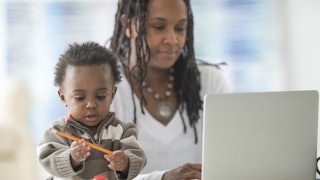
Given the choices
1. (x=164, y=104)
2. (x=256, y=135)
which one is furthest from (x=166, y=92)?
(x=256, y=135)

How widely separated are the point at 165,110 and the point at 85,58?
80 cm

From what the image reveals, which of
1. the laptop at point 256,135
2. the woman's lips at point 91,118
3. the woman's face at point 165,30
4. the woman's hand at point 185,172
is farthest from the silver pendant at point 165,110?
the laptop at point 256,135

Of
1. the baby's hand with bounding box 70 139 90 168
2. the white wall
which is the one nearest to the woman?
the white wall

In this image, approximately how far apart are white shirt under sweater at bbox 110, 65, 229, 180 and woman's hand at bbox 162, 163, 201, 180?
12 centimetres

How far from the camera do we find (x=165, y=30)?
273 centimetres

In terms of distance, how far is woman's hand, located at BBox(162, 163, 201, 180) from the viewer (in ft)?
8.19

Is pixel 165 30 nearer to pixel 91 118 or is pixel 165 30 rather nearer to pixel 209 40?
pixel 209 40

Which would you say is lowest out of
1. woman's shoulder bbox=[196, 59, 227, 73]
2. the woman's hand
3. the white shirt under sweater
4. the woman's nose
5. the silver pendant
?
the woman's hand

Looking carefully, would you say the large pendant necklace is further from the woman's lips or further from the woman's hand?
the woman's lips

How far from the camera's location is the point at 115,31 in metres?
2.79

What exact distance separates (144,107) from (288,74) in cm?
77

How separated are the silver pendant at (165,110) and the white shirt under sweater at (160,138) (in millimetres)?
26

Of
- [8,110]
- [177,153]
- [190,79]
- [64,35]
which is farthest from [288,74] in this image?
[8,110]

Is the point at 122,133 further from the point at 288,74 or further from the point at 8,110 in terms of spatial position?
the point at 288,74
